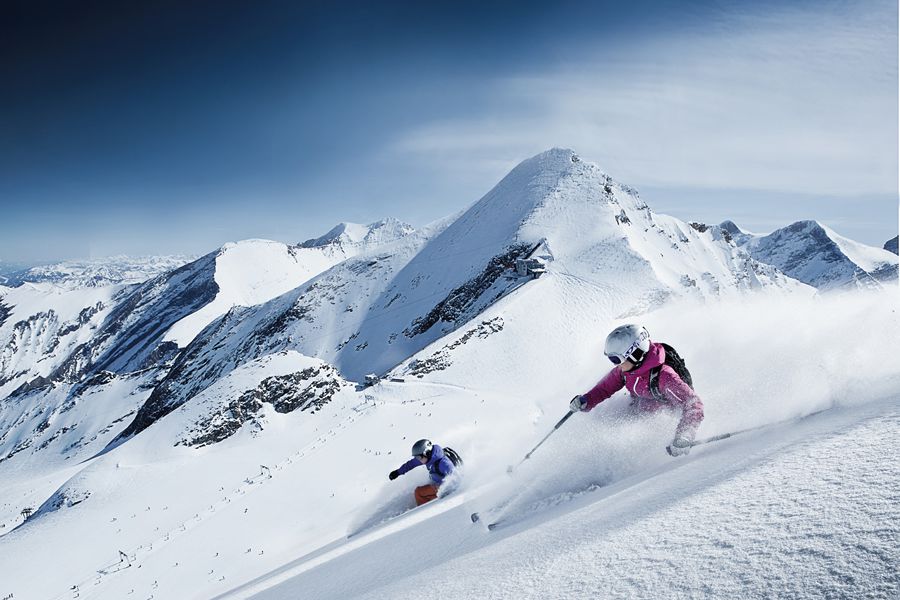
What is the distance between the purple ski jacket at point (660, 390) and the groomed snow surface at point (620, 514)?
23 cm

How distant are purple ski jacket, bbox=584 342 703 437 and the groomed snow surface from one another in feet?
0.75

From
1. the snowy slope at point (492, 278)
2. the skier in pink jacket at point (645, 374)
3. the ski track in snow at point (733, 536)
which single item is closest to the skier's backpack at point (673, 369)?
the skier in pink jacket at point (645, 374)

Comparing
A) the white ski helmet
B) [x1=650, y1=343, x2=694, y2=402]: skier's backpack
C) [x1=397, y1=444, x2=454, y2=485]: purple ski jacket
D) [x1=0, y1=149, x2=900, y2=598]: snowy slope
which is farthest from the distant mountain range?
[x1=650, y1=343, x2=694, y2=402]: skier's backpack

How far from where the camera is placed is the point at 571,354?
31.5 m

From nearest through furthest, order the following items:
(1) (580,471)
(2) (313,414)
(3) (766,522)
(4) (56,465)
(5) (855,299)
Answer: (3) (766,522)
(1) (580,471)
(5) (855,299)
(2) (313,414)
(4) (56,465)

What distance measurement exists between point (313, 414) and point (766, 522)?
22.5m

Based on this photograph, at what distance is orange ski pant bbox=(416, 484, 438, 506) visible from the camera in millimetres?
8508

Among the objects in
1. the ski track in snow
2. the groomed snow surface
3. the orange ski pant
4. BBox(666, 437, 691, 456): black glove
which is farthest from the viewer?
the orange ski pant

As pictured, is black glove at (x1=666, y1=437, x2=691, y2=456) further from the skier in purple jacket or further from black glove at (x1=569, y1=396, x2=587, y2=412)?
the skier in purple jacket

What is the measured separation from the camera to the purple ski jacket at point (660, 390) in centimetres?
462

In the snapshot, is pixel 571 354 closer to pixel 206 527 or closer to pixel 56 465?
pixel 206 527

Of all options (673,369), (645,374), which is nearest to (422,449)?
(645,374)

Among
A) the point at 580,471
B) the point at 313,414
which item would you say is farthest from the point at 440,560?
the point at 313,414

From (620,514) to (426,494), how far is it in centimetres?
660
